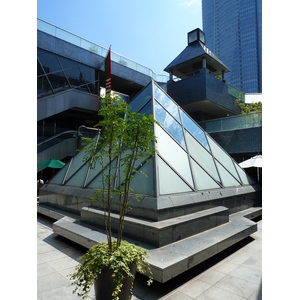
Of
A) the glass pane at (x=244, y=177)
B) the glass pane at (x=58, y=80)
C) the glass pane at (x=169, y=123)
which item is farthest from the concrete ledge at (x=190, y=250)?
the glass pane at (x=58, y=80)

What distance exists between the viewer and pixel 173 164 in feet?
21.8

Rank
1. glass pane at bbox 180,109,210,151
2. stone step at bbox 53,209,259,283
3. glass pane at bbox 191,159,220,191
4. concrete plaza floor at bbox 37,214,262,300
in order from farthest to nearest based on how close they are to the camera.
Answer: glass pane at bbox 180,109,210,151 < glass pane at bbox 191,159,220,191 < stone step at bbox 53,209,259,283 < concrete plaza floor at bbox 37,214,262,300

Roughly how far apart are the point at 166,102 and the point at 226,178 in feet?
12.2

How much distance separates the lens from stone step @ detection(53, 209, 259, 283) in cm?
389

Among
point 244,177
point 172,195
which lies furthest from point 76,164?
point 244,177

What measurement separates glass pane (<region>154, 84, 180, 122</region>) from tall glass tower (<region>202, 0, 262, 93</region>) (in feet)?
13.0

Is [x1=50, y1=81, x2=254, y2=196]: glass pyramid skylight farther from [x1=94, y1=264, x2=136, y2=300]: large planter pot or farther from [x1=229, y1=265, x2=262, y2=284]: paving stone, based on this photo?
[x1=94, y1=264, x2=136, y2=300]: large planter pot

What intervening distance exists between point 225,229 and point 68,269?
12.7 ft

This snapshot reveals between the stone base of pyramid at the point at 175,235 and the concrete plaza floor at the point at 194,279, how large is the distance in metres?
0.31

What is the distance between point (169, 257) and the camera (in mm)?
4156

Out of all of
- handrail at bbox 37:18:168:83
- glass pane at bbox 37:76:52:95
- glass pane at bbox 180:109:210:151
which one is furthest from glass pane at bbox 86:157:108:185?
handrail at bbox 37:18:168:83

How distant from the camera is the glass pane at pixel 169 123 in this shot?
7711 millimetres
